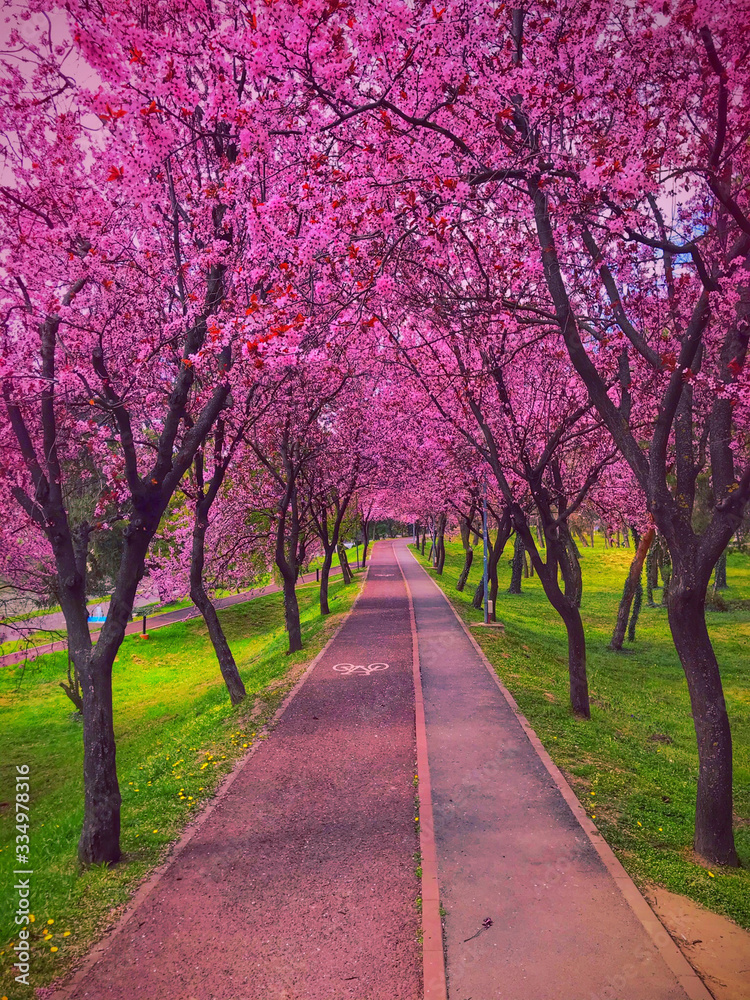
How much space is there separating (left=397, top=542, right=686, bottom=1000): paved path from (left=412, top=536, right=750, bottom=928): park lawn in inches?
21.8

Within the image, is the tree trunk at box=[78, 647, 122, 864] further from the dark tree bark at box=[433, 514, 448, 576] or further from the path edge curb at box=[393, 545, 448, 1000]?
the dark tree bark at box=[433, 514, 448, 576]

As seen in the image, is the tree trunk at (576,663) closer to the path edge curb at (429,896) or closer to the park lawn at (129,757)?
the path edge curb at (429,896)

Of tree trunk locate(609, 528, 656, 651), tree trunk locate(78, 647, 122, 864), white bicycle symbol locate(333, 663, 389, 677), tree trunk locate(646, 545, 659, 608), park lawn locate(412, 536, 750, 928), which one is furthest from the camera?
tree trunk locate(646, 545, 659, 608)

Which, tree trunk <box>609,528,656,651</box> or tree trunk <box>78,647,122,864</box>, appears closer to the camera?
tree trunk <box>78,647,122,864</box>

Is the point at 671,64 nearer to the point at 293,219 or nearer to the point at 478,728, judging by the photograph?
the point at 293,219

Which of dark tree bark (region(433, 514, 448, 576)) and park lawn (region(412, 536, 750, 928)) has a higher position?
dark tree bark (region(433, 514, 448, 576))

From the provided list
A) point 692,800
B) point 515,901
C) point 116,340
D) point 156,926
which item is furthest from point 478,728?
point 116,340

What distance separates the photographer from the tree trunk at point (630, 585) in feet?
61.9

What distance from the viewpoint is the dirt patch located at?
4402 mm

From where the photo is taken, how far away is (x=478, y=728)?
984 cm

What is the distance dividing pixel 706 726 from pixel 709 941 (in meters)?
2.15

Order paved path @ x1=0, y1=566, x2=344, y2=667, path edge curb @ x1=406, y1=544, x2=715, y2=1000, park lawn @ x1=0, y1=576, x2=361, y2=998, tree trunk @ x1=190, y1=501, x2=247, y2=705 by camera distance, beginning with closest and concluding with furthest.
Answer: path edge curb @ x1=406, y1=544, x2=715, y2=1000, park lawn @ x1=0, y1=576, x2=361, y2=998, tree trunk @ x1=190, y1=501, x2=247, y2=705, paved path @ x1=0, y1=566, x2=344, y2=667

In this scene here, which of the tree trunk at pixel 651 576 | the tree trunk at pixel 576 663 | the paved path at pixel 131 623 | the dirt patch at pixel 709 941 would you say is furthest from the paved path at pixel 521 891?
the tree trunk at pixel 651 576

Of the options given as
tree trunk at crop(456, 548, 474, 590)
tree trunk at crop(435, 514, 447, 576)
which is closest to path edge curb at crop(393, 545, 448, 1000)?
tree trunk at crop(456, 548, 474, 590)
